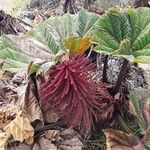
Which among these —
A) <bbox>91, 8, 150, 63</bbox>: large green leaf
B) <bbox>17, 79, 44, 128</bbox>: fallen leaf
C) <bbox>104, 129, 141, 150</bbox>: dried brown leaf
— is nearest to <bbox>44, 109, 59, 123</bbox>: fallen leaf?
<bbox>17, 79, 44, 128</bbox>: fallen leaf

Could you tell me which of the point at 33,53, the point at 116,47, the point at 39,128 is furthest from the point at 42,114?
the point at 116,47

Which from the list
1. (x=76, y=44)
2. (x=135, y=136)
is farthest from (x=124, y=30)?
(x=135, y=136)

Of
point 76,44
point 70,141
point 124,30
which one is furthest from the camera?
point 70,141

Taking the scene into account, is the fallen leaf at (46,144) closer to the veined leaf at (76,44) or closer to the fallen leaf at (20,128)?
the fallen leaf at (20,128)

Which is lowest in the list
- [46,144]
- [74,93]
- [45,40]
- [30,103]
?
[46,144]

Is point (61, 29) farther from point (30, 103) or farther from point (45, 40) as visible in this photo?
point (30, 103)

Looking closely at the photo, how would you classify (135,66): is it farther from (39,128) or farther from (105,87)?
(39,128)

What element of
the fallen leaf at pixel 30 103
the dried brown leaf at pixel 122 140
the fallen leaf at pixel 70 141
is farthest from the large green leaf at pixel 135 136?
the fallen leaf at pixel 30 103
